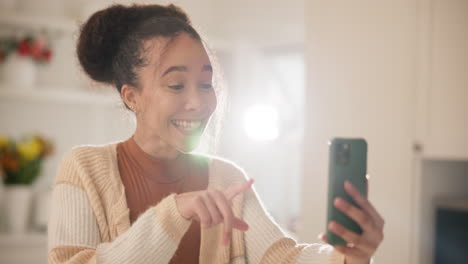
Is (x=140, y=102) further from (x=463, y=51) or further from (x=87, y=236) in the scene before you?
(x=463, y=51)

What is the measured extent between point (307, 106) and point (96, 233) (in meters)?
1.71

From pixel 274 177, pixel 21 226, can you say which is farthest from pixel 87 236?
pixel 274 177

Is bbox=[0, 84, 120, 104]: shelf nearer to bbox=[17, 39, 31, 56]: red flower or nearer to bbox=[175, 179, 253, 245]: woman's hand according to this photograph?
bbox=[17, 39, 31, 56]: red flower

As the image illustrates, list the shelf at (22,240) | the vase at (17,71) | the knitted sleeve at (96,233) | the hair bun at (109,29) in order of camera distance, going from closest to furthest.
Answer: the knitted sleeve at (96,233), the hair bun at (109,29), the shelf at (22,240), the vase at (17,71)

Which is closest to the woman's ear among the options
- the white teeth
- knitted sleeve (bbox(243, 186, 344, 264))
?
the white teeth

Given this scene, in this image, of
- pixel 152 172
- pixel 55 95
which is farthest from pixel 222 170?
pixel 55 95

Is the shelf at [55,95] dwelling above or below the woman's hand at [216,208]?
above

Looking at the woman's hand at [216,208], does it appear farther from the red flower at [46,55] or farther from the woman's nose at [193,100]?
the red flower at [46,55]

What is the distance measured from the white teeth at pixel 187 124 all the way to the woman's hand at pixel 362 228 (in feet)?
1.16

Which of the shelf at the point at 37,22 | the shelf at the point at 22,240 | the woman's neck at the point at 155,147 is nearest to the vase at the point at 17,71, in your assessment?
the shelf at the point at 37,22

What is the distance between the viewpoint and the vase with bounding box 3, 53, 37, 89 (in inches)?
128

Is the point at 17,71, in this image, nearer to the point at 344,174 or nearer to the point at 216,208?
the point at 216,208

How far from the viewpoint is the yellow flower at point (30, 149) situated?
3.21 metres

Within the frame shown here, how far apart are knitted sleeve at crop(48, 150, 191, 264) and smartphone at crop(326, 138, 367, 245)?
24 cm
